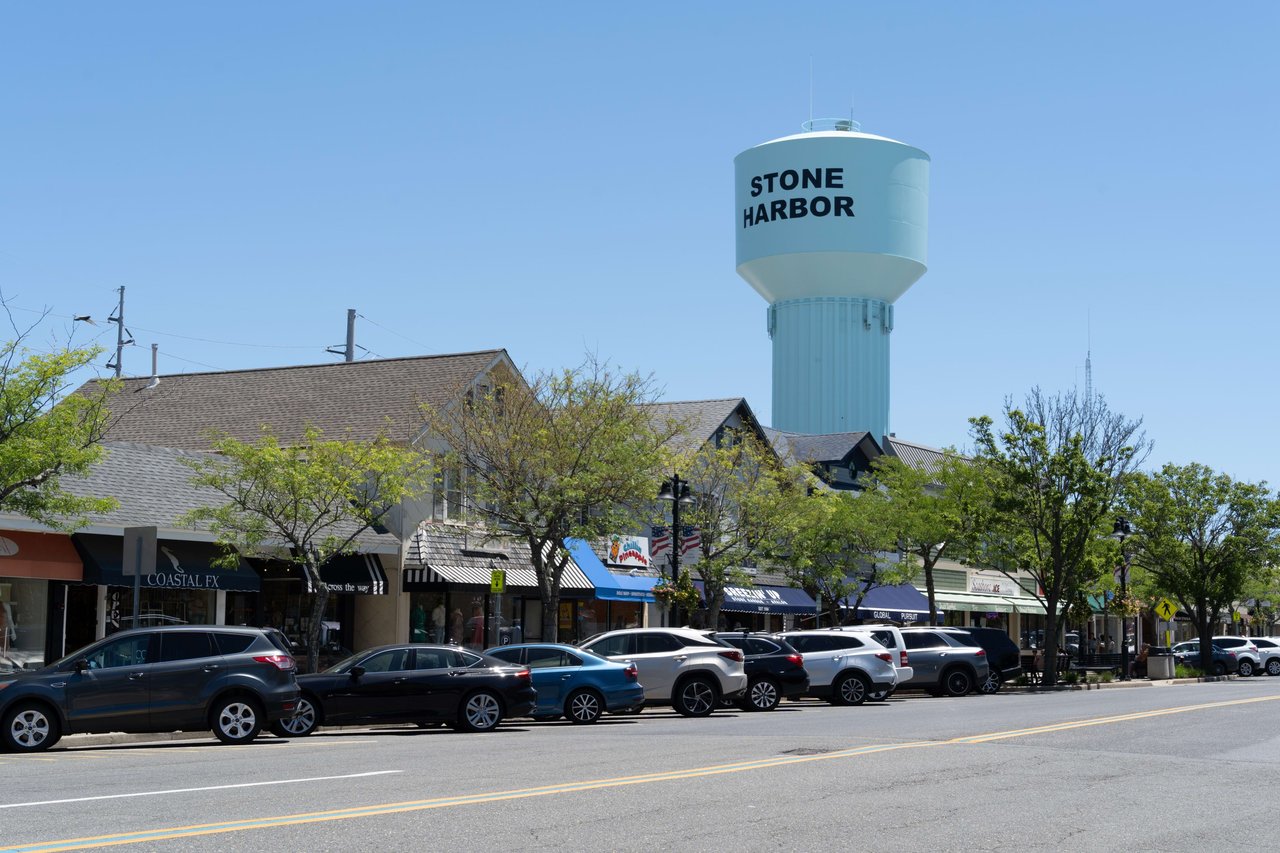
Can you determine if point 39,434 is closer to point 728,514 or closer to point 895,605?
point 728,514

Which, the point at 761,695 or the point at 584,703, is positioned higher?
the point at 584,703

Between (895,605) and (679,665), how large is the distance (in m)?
28.7

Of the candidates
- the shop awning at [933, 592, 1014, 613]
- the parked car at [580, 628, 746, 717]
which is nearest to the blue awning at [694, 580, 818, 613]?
the shop awning at [933, 592, 1014, 613]

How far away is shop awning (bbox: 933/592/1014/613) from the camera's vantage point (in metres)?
56.9

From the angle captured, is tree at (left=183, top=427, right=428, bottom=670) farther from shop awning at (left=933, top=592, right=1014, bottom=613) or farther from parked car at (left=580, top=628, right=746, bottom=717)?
shop awning at (left=933, top=592, right=1014, bottom=613)

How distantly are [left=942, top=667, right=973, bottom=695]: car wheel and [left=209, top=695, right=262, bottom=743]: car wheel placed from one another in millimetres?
19008

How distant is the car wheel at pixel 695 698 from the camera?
25359 mm

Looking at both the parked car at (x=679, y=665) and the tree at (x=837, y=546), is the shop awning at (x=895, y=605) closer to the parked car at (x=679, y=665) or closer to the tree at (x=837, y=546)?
the tree at (x=837, y=546)

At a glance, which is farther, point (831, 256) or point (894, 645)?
point (831, 256)

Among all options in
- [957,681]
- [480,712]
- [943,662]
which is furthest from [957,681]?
[480,712]

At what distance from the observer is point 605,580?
3819cm

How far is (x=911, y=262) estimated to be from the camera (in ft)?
222

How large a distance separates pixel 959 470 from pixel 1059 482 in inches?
138

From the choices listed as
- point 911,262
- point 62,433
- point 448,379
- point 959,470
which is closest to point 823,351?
point 911,262
